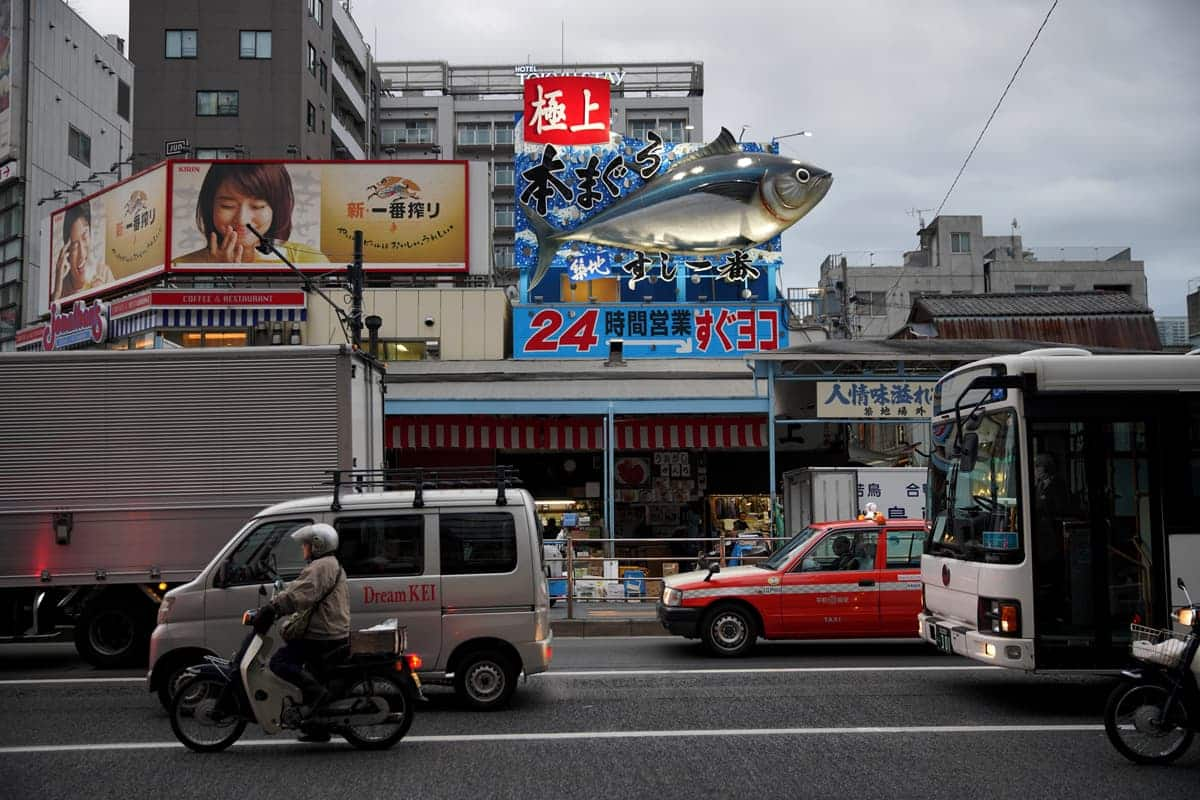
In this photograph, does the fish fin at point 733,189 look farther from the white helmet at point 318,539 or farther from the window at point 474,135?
the window at point 474,135

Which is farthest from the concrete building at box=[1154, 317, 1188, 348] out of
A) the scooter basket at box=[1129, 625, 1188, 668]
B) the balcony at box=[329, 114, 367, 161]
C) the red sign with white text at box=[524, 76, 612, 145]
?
the scooter basket at box=[1129, 625, 1188, 668]

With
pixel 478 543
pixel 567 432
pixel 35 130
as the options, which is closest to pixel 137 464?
pixel 478 543

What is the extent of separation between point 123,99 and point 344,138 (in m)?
11.3

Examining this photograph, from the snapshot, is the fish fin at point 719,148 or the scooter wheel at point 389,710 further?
the fish fin at point 719,148

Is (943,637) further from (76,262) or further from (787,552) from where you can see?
(76,262)

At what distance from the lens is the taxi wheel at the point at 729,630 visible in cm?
1291

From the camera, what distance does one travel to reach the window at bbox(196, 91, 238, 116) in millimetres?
50969

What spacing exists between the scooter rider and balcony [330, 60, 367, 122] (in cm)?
5213

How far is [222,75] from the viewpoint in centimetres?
5109

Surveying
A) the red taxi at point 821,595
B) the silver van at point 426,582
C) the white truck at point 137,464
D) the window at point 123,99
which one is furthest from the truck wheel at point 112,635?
the window at point 123,99

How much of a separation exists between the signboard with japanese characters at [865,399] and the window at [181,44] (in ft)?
137

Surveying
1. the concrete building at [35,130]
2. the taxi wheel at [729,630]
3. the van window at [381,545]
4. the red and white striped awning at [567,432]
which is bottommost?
the taxi wheel at [729,630]

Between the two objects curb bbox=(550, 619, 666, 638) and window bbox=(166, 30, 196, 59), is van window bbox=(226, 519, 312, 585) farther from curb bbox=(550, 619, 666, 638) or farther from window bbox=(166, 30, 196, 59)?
window bbox=(166, 30, 196, 59)

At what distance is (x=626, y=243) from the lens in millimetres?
29078
